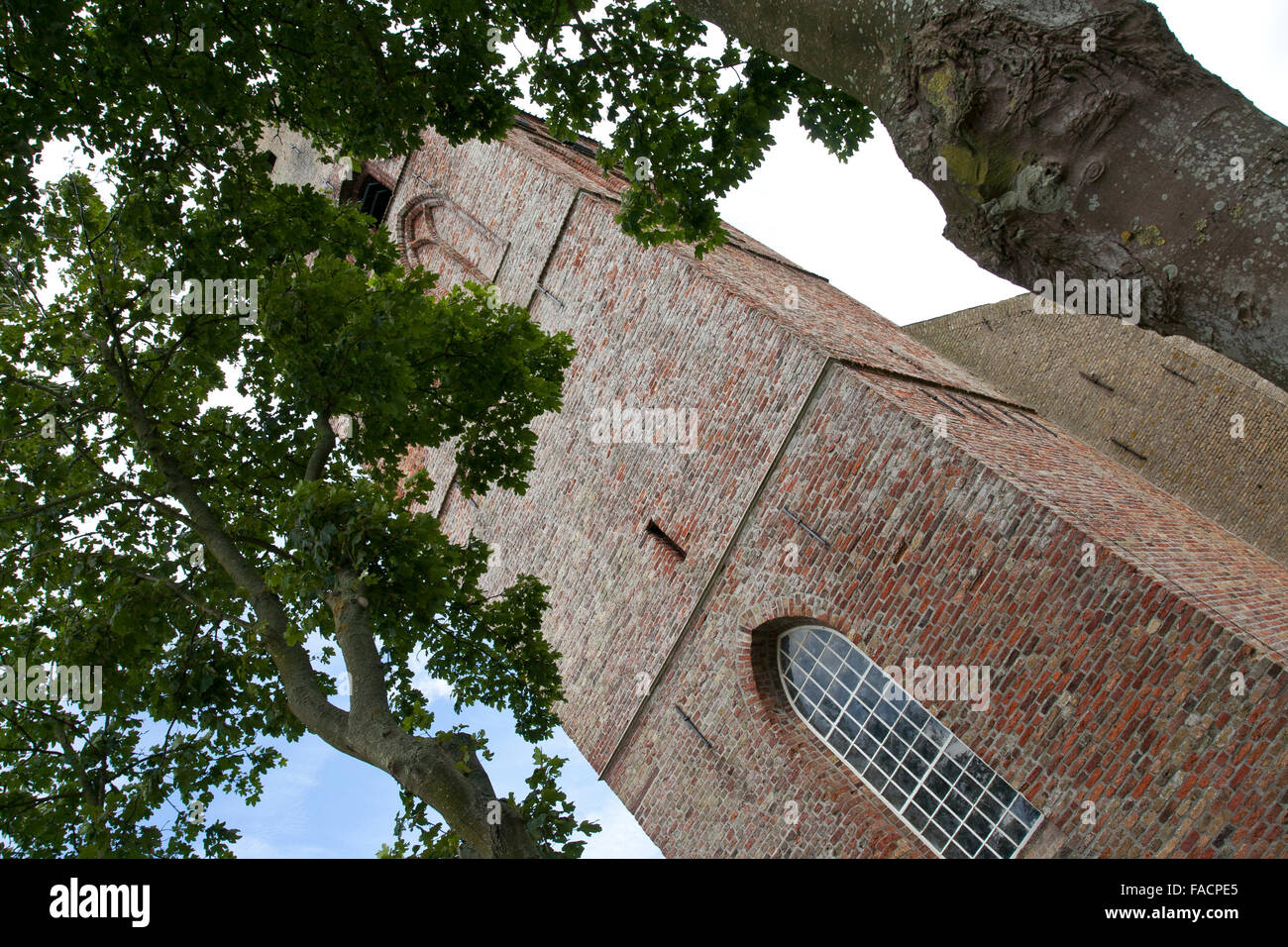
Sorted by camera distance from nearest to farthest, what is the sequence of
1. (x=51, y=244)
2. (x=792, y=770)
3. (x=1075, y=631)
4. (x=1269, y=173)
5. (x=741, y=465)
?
(x=1269, y=173) → (x=1075, y=631) → (x=51, y=244) → (x=792, y=770) → (x=741, y=465)

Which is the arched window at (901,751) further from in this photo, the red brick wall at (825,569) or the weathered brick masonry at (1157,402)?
the weathered brick masonry at (1157,402)

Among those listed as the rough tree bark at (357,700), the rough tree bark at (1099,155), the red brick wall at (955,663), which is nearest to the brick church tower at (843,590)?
the red brick wall at (955,663)

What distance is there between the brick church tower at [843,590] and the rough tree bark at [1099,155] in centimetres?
399

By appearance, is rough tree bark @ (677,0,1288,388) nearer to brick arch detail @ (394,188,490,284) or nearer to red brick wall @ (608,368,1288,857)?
red brick wall @ (608,368,1288,857)

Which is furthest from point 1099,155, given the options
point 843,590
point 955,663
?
point 843,590

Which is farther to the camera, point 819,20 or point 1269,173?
point 819,20

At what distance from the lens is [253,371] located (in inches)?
290

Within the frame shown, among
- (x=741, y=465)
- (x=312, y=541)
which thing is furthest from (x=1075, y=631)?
(x=312, y=541)

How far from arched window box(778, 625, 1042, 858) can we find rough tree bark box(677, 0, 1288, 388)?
5108mm

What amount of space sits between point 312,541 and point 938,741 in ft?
17.8

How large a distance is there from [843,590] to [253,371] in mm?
5539

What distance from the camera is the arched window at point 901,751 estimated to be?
7.01 meters

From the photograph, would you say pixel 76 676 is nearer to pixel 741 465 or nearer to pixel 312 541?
pixel 312 541

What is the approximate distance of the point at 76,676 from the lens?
6.61 meters
